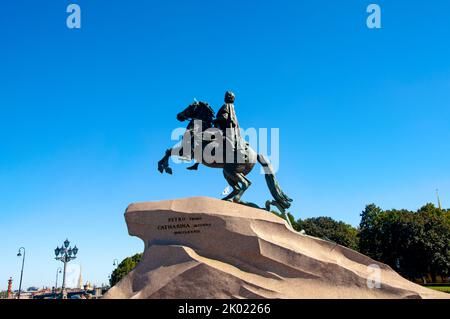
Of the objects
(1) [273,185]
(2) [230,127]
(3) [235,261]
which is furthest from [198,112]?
(3) [235,261]

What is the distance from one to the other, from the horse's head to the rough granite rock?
325 cm

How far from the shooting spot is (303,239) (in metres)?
11.5

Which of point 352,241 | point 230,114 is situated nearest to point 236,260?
point 230,114

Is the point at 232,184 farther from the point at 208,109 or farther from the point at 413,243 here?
the point at 413,243

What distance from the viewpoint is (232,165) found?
13125 millimetres

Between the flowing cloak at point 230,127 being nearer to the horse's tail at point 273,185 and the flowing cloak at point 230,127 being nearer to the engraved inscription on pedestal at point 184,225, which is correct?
the horse's tail at point 273,185

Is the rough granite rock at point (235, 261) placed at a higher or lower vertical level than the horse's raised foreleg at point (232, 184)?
lower

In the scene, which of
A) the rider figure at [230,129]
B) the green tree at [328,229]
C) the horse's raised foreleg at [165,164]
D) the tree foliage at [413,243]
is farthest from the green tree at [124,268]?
the rider figure at [230,129]

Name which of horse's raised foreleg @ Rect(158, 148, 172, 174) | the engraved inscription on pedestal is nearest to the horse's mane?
horse's raised foreleg @ Rect(158, 148, 172, 174)

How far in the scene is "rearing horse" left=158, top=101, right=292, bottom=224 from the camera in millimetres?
13133

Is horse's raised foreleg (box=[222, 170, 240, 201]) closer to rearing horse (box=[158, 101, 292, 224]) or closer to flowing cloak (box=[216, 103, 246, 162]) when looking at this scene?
rearing horse (box=[158, 101, 292, 224])

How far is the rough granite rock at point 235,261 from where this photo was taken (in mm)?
10391

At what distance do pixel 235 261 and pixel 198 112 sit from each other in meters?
5.46
